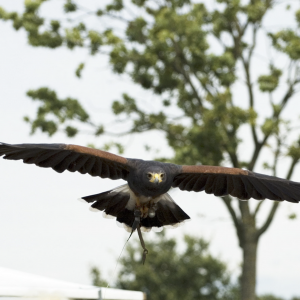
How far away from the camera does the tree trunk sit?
14.2 meters

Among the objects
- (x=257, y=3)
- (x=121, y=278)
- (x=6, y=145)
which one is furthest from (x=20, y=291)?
(x=121, y=278)

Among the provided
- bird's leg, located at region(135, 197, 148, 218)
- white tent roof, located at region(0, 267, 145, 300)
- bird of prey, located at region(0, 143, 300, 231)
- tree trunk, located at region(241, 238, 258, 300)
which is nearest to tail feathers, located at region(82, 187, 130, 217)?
bird of prey, located at region(0, 143, 300, 231)

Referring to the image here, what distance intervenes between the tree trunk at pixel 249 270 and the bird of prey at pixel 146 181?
8.49 m

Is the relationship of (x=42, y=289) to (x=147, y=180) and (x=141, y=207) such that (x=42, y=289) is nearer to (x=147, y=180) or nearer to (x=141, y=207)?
(x=147, y=180)

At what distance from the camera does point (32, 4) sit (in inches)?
592

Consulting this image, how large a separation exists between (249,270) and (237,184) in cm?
872

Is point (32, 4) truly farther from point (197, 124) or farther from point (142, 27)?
point (197, 124)

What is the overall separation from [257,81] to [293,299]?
1959 centimetres

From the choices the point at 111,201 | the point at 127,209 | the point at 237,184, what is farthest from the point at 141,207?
the point at 237,184

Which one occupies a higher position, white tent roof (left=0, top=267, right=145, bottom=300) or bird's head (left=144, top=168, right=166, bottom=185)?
bird's head (left=144, top=168, right=166, bottom=185)

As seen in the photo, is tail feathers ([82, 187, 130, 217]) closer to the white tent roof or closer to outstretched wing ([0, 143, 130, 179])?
outstretched wing ([0, 143, 130, 179])

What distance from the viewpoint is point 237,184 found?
6.12 metres

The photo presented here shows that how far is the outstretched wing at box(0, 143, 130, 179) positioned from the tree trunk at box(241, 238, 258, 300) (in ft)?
30.7

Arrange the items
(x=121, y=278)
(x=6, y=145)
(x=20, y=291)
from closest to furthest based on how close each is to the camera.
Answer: (x=20, y=291)
(x=6, y=145)
(x=121, y=278)
